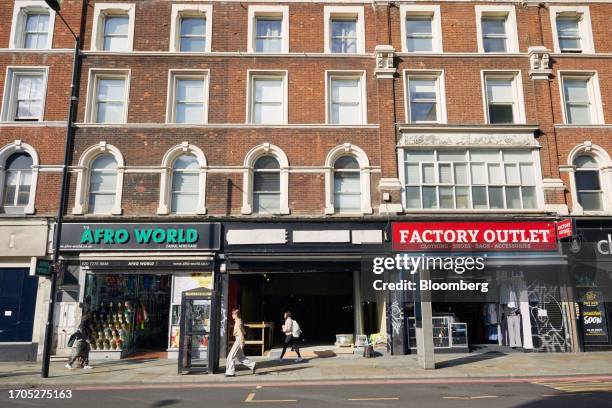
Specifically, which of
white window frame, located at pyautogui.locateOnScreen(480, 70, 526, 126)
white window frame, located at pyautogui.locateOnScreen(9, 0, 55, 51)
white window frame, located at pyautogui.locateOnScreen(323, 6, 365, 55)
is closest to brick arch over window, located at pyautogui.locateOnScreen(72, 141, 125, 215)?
white window frame, located at pyautogui.locateOnScreen(9, 0, 55, 51)

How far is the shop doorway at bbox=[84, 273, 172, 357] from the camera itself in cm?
1548

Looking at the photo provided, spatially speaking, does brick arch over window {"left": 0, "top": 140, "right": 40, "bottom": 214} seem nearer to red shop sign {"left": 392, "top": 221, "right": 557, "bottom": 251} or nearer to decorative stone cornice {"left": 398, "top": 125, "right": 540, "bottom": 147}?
red shop sign {"left": 392, "top": 221, "right": 557, "bottom": 251}

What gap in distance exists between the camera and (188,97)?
17250 millimetres

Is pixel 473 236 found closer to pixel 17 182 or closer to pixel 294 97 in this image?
pixel 294 97

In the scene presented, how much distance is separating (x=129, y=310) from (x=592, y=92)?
19145mm

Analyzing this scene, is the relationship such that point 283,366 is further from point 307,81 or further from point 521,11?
point 521,11

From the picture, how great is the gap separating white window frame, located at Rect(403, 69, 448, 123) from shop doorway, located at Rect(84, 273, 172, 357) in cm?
1100

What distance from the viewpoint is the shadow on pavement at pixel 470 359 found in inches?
534

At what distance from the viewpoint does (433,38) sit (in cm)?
1789

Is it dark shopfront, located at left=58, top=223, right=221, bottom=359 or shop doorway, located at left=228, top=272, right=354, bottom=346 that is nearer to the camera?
dark shopfront, located at left=58, top=223, right=221, bottom=359

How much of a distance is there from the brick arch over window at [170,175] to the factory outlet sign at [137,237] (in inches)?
28.2

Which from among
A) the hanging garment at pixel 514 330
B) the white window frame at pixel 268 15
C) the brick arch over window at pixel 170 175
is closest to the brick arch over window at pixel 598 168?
the hanging garment at pixel 514 330

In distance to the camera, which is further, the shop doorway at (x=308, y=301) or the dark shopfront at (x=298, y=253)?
the shop doorway at (x=308, y=301)

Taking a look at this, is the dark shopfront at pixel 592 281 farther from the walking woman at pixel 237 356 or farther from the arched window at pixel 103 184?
the arched window at pixel 103 184
